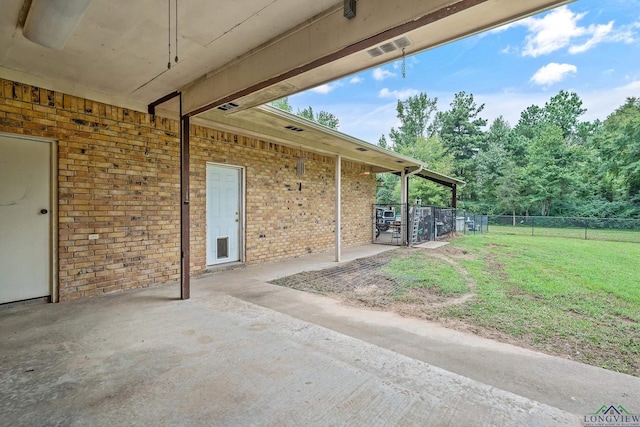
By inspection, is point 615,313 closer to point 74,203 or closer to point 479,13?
point 479,13

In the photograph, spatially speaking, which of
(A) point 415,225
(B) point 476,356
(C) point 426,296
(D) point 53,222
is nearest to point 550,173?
(A) point 415,225

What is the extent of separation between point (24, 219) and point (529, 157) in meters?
30.0

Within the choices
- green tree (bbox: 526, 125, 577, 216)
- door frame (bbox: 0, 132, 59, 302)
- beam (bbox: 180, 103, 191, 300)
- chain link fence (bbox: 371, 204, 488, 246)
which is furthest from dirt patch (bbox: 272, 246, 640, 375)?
green tree (bbox: 526, 125, 577, 216)

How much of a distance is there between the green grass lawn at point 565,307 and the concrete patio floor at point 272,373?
46cm

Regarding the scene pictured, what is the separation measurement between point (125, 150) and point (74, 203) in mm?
1017

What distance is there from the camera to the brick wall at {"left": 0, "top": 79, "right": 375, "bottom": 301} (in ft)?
12.3

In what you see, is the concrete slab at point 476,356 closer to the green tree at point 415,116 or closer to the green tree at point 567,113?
the green tree at point 415,116

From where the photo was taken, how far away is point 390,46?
244 centimetres

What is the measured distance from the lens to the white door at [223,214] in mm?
5660

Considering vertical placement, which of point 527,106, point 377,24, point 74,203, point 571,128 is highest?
point 527,106

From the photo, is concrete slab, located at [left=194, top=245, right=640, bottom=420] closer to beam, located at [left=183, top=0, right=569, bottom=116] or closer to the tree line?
beam, located at [left=183, top=0, right=569, bottom=116]

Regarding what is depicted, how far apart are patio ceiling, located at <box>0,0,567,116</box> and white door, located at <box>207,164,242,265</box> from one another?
213cm

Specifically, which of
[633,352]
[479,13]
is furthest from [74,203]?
[633,352]

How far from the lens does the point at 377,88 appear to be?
105ft
